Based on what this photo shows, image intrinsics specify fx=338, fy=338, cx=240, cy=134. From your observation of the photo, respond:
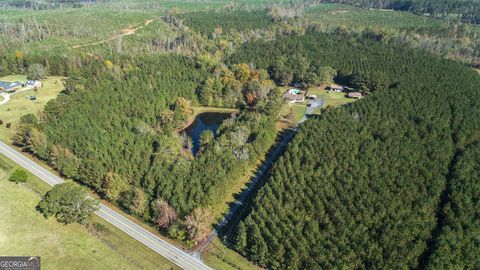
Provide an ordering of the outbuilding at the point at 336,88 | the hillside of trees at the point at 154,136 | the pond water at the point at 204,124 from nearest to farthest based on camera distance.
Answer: the hillside of trees at the point at 154,136, the pond water at the point at 204,124, the outbuilding at the point at 336,88

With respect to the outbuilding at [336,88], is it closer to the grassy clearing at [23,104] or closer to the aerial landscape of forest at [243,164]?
the aerial landscape of forest at [243,164]

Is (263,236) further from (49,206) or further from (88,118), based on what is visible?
(88,118)

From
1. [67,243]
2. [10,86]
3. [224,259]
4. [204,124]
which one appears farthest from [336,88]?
[10,86]

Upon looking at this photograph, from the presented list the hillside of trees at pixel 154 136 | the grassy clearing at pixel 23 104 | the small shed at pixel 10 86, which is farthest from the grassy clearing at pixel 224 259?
the small shed at pixel 10 86

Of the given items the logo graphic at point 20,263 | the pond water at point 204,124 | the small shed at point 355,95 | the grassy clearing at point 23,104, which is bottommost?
the logo graphic at point 20,263

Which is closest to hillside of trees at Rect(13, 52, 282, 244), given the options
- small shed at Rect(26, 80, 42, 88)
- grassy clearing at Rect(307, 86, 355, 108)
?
small shed at Rect(26, 80, 42, 88)

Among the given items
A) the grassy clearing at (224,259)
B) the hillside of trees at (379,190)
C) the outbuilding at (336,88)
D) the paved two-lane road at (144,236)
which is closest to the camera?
the hillside of trees at (379,190)
